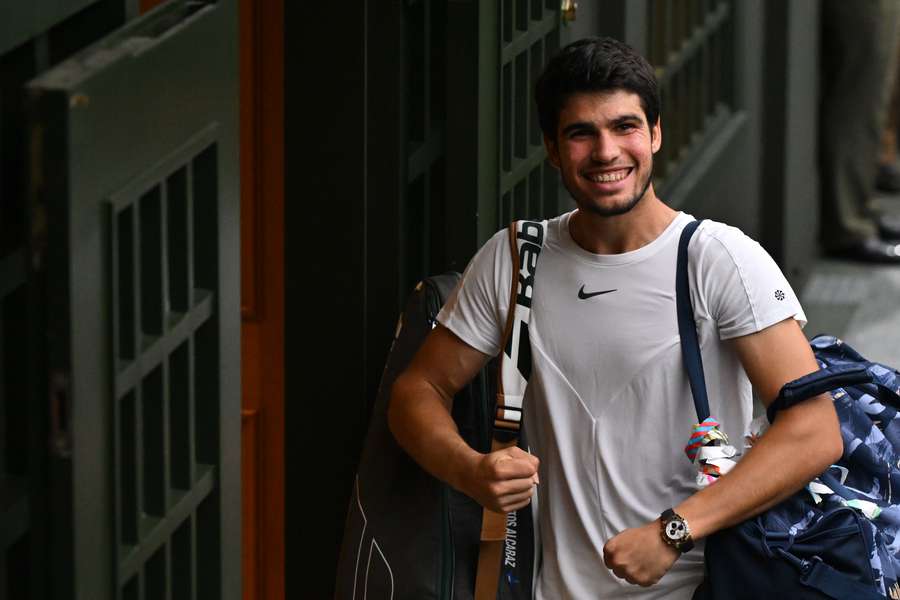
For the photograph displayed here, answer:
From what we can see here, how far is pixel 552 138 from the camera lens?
133 inches

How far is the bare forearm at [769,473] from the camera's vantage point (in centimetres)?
313

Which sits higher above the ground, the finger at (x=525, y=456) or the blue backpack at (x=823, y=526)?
the finger at (x=525, y=456)

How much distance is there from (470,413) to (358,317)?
66cm

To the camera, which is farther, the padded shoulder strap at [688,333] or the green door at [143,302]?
the padded shoulder strap at [688,333]

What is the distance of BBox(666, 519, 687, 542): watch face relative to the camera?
3127mm

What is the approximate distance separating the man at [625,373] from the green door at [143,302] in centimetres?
49

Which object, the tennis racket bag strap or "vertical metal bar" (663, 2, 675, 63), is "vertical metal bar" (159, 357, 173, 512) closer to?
the tennis racket bag strap

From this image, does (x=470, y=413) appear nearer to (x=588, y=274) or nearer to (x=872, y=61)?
(x=588, y=274)

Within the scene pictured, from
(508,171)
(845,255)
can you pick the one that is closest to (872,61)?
(845,255)

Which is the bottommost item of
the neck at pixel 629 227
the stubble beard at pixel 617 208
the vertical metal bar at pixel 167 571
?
the vertical metal bar at pixel 167 571

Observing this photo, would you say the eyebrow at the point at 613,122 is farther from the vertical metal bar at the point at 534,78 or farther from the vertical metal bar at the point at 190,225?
the vertical metal bar at the point at 534,78

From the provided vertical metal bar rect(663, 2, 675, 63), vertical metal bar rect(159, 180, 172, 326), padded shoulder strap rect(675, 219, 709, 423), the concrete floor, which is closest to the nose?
padded shoulder strap rect(675, 219, 709, 423)

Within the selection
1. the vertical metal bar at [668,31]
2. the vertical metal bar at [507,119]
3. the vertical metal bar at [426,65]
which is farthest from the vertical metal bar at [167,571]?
the vertical metal bar at [668,31]

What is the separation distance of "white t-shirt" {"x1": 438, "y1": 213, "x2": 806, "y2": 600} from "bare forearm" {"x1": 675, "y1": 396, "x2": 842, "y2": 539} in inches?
6.3
